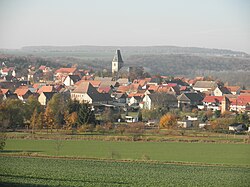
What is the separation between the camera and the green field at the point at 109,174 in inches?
373

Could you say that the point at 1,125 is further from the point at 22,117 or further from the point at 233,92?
the point at 233,92

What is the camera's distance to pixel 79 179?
385 inches

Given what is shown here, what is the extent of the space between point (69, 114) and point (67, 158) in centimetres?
785

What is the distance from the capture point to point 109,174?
10641mm

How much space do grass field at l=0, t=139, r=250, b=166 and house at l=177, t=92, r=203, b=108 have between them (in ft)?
46.4

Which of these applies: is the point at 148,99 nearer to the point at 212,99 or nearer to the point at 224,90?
the point at 212,99

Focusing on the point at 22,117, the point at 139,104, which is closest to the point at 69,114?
the point at 22,117

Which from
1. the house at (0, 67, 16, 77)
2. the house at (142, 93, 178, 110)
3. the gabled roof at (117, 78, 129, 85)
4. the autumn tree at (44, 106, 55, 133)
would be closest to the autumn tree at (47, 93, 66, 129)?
the autumn tree at (44, 106, 55, 133)

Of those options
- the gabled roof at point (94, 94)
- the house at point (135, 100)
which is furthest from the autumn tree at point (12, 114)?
the house at point (135, 100)

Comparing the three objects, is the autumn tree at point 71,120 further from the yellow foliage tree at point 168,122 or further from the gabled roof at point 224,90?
the gabled roof at point 224,90

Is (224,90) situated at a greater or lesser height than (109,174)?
lesser

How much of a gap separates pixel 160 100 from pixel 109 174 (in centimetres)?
1958

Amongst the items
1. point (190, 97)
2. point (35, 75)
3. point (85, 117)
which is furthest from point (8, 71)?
point (85, 117)

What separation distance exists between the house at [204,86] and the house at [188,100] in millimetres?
8687
